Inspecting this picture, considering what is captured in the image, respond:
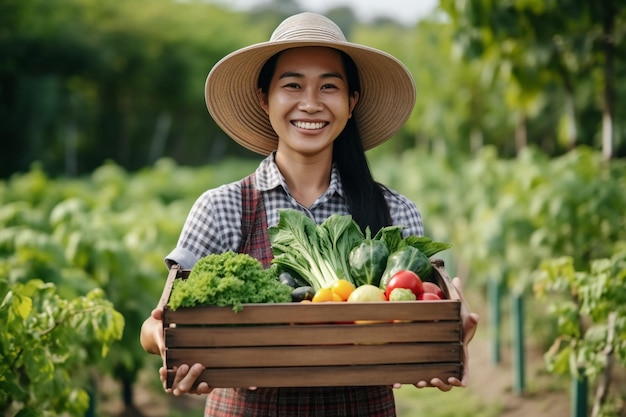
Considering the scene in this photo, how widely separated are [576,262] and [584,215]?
0.42 metres

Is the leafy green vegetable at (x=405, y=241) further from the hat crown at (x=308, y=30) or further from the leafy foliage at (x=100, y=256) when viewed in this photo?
the leafy foliage at (x=100, y=256)

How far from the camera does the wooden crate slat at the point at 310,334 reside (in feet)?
6.99

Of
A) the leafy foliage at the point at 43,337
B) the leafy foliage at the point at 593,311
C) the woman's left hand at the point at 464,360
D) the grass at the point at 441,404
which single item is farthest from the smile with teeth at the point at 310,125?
the grass at the point at 441,404

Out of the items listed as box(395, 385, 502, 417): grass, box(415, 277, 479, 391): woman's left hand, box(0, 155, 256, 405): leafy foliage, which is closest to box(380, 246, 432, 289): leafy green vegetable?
box(415, 277, 479, 391): woman's left hand

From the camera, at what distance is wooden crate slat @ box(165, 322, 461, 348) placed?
2131mm

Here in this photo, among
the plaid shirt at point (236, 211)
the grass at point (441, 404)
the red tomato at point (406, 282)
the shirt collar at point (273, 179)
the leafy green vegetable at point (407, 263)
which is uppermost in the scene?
the shirt collar at point (273, 179)

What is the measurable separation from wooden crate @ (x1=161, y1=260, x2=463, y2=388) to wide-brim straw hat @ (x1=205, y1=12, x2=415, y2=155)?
953 millimetres

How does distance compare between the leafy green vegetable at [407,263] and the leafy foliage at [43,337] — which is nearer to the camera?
the leafy green vegetable at [407,263]

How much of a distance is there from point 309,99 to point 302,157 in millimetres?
265

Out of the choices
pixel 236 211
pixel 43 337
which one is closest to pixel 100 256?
pixel 43 337

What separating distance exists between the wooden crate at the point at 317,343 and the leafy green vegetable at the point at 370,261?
340mm

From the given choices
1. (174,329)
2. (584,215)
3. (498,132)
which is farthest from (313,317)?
(498,132)

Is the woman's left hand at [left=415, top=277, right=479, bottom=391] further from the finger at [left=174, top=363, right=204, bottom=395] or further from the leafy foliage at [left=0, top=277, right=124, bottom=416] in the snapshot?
the leafy foliage at [left=0, top=277, right=124, bottom=416]

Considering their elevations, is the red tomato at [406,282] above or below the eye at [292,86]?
below
